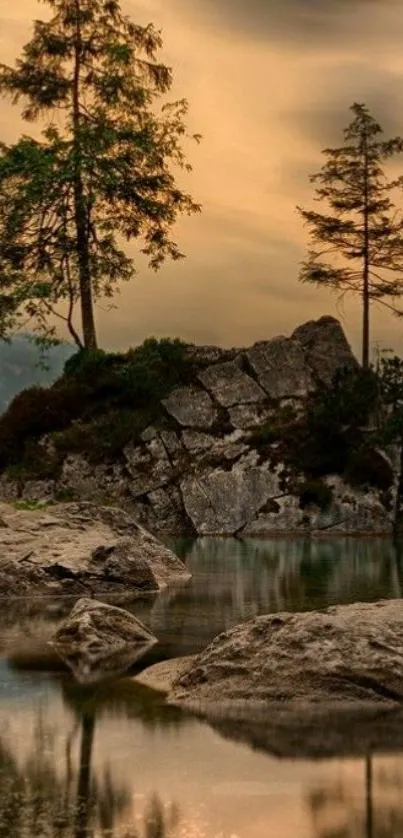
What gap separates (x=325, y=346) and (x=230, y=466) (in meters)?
8.39

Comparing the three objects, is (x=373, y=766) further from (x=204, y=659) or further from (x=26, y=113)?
(x=26, y=113)

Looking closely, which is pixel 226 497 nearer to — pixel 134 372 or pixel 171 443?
pixel 171 443

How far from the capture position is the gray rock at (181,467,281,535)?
131 ft

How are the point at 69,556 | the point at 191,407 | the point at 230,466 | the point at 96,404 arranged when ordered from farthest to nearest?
the point at 96,404, the point at 191,407, the point at 230,466, the point at 69,556

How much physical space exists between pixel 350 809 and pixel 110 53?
44.0 metres

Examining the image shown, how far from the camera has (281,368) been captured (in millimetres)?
45500

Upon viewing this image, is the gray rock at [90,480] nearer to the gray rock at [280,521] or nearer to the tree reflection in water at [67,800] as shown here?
the gray rock at [280,521]

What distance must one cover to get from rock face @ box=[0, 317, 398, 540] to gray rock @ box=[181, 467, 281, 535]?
0.03 meters

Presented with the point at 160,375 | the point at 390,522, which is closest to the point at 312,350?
the point at 160,375

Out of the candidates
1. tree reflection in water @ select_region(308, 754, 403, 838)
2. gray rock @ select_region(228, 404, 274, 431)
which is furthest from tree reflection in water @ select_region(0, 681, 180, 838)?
gray rock @ select_region(228, 404, 274, 431)

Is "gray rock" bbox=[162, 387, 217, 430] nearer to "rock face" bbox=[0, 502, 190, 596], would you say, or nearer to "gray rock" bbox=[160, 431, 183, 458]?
"gray rock" bbox=[160, 431, 183, 458]

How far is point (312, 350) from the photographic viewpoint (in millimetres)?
46688

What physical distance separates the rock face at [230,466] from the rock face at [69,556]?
1942cm

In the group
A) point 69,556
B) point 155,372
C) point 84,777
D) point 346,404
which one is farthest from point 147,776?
point 155,372
